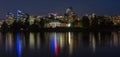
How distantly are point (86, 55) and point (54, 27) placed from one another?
14476cm

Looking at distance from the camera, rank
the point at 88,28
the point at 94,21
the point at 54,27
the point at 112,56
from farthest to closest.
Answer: the point at 54,27, the point at 94,21, the point at 88,28, the point at 112,56

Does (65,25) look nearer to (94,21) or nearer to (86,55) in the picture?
(94,21)

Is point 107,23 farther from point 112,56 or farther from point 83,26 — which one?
point 112,56

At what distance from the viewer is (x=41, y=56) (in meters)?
34.7

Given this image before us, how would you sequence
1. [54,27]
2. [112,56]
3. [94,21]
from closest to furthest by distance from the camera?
[112,56]
[94,21]
[54,27]

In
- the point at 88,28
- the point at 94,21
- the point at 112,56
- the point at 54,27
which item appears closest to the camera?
the point at 112,56

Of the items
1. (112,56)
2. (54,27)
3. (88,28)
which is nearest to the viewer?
(112,56)

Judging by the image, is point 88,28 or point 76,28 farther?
point 76,28

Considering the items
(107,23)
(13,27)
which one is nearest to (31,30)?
(13,27)

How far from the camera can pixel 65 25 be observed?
18275cm

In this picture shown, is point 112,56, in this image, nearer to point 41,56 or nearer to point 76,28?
point 41,56

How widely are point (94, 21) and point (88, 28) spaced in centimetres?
1143

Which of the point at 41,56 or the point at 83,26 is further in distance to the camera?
the point at 83,26

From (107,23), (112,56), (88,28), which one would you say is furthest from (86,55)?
(107,23)
